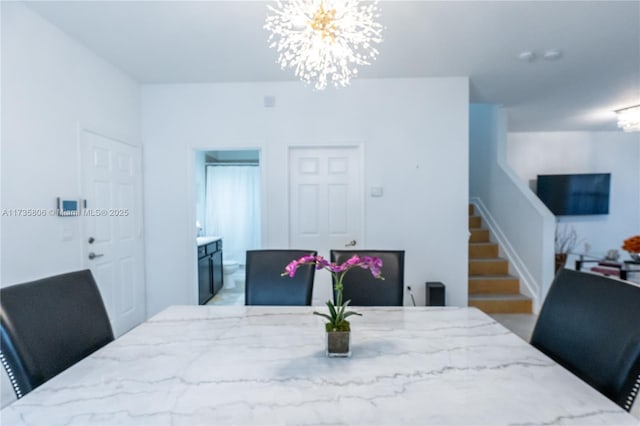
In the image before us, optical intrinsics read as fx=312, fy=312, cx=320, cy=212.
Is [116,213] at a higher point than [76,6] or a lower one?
lower

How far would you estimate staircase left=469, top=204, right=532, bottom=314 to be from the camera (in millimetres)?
3580

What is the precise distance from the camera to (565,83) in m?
3.41

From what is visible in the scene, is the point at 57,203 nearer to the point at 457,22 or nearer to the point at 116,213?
the point at 116,213

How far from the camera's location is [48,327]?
112cm

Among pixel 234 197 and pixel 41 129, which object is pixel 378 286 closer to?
pixel 41 129

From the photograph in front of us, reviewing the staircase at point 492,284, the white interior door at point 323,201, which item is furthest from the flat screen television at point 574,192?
the white interior door at point 323,201

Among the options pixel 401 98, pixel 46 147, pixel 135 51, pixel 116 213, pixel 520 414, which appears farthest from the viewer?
pixel 401 98

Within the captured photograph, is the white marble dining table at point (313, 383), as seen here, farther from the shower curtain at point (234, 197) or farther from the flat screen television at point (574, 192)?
the flat screen television at point (574, 192)

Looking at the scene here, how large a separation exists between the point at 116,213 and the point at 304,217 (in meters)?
1.83

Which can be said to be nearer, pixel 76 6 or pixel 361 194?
pixel 76 6

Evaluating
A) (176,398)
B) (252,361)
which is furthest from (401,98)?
(176,398)

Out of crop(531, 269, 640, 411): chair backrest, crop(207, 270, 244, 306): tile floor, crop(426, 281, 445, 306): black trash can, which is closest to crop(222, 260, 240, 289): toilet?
crop(207, 270, 244, 306): tile floor

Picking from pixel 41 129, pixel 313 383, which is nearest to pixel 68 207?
pixel 41 129

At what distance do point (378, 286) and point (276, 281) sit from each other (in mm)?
609
